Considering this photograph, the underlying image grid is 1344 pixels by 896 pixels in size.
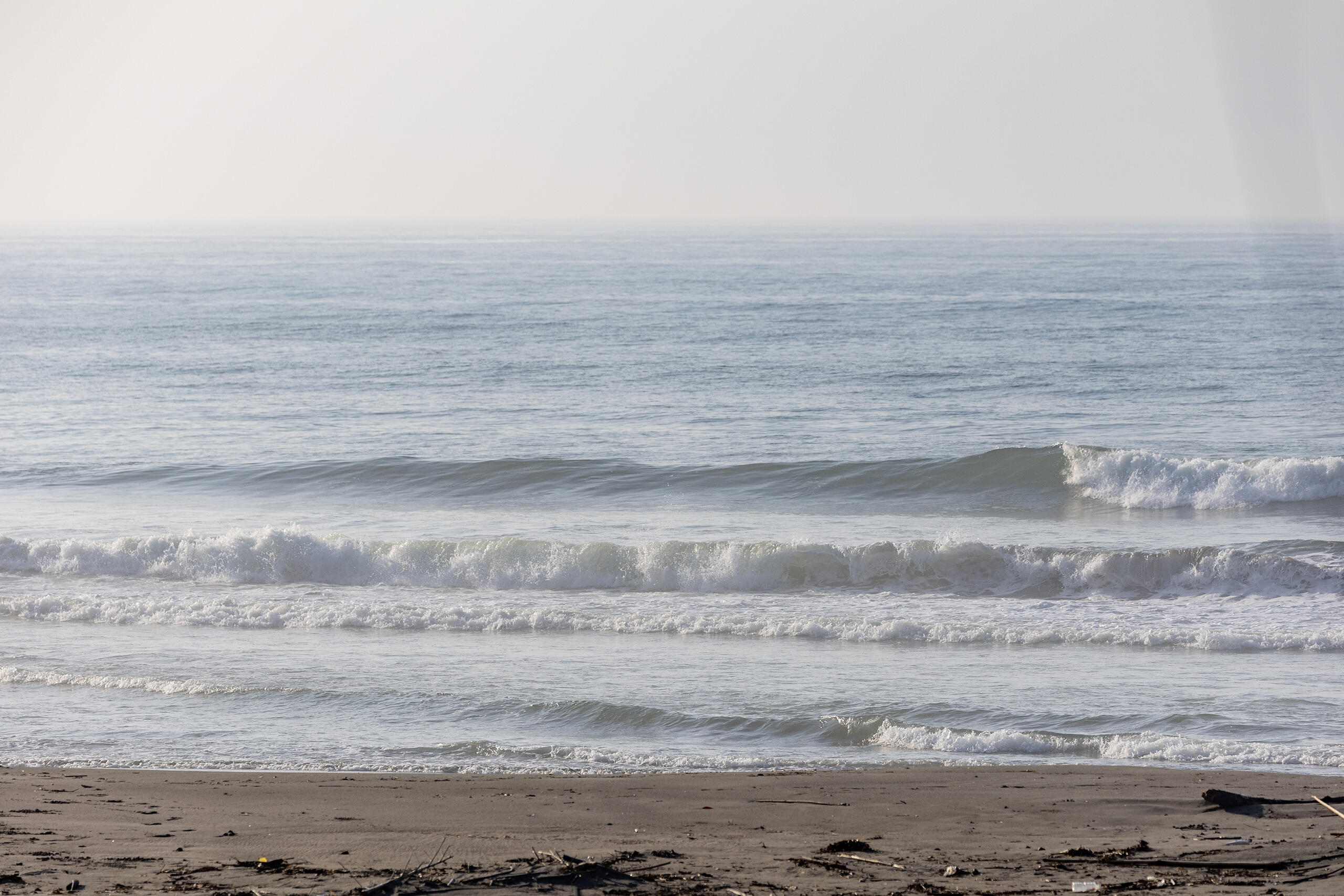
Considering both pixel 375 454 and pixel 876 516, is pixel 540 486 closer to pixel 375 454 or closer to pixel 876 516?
pixel 375 454

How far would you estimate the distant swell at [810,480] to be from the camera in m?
19.4

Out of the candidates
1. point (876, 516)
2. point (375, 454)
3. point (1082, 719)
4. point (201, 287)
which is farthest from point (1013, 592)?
point (201, 287)

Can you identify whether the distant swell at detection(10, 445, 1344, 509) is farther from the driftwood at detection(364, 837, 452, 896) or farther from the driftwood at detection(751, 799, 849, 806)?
the driftwood at detection(364, 837, 452, 896)

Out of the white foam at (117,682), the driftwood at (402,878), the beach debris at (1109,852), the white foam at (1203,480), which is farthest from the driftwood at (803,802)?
the white foam at (1203,480)

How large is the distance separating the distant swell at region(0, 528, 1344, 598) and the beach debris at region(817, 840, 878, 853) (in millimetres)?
8663

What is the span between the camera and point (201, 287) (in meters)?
60.4

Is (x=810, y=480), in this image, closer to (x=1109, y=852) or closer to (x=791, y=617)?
(x=791, y=617)

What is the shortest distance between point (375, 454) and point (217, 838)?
17059 millimetres

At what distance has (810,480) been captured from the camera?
20.9 metres

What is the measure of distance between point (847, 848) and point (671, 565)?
370 inches

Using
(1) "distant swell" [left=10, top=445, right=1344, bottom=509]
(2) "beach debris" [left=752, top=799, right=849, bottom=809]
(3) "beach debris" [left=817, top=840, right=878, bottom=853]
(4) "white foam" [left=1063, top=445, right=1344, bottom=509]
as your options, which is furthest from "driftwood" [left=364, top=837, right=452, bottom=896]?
(4) "white foam" [left=1063, top=445, right=1344, bottom=509]

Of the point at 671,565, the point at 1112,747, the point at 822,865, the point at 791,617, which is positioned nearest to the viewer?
the point at 822,865

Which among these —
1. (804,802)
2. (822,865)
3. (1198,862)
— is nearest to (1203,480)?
(804,802)

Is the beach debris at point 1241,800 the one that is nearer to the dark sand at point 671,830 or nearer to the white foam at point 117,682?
the dark sand at point 671,830
